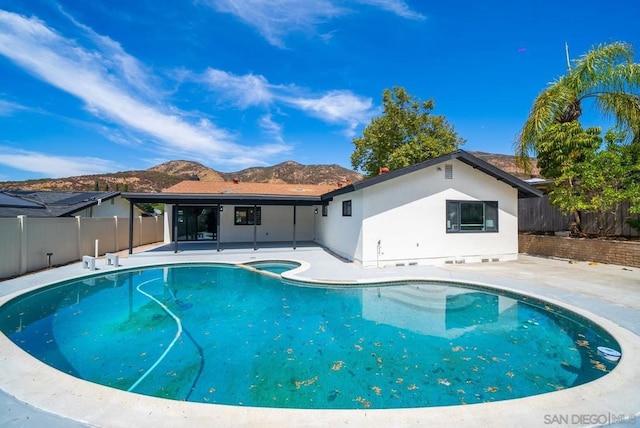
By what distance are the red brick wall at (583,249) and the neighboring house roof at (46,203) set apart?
A: 70.3 ft

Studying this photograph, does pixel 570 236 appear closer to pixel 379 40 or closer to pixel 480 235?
pixel 480 235

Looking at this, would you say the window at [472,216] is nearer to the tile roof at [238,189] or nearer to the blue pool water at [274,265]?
the blue pool water at [274,265]

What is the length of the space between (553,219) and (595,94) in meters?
5.38

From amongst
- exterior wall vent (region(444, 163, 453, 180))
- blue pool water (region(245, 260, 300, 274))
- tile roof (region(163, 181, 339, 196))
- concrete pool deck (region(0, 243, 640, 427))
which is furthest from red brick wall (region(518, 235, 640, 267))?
tile roof (region(163, 181, 339, 196))

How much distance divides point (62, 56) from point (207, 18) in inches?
225

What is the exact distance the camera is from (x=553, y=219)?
522 inches

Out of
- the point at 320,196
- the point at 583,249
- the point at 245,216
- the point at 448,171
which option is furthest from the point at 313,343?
the point at 245,216

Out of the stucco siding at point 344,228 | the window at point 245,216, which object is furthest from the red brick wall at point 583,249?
the window at point 245,216

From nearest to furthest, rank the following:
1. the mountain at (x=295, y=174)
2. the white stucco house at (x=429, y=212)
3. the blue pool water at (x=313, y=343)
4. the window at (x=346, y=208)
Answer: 1. the blue pool water at (x=313, y=343)
2. the white stucco house at (x=429, y=212)
3. the window at (x=346, y=208)
4. the mountain at (x=295, y=174)

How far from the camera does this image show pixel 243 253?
541 inches

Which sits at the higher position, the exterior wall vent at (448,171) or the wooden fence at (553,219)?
the exterior wall vent at (448,171)

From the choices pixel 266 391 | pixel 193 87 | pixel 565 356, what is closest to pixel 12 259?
pixel 266 391

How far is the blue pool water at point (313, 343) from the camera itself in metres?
3.54

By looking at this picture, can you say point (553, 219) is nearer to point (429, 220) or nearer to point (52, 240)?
point (429, 220)
